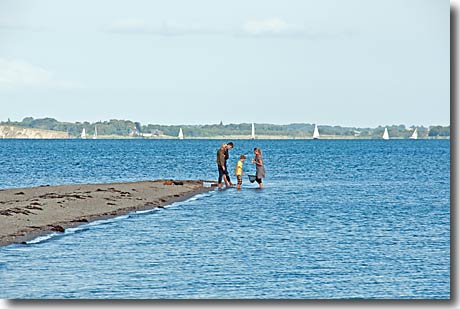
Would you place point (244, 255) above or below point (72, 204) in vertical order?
below

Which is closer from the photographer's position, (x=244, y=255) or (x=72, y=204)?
(x=244, y=255)

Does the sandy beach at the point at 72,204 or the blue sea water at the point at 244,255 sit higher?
the sandy beach at the point at 72,204

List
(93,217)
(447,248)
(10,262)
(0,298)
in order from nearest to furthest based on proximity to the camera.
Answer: (0,298) < (10,262) < (447,248) < (93,217)

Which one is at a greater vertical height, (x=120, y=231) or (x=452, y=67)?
(x=452, y=67)

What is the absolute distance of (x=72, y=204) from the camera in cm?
3394

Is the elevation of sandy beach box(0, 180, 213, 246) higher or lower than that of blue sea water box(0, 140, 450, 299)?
higher

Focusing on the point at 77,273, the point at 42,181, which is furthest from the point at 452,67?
the point at 42,181

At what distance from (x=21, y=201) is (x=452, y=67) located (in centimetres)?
2120

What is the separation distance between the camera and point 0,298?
56.7 ft

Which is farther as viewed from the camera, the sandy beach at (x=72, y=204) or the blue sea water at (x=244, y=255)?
the sandy beach at (x=72, y=204)

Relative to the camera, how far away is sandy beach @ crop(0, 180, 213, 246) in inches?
1060

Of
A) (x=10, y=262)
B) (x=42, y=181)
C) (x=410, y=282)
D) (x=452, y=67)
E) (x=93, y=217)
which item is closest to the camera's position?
(x=452, y=67)

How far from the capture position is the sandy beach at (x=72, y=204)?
88.3 feet

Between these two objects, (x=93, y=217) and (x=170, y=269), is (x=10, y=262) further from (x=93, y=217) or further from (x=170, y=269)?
(x=93, y=217)
